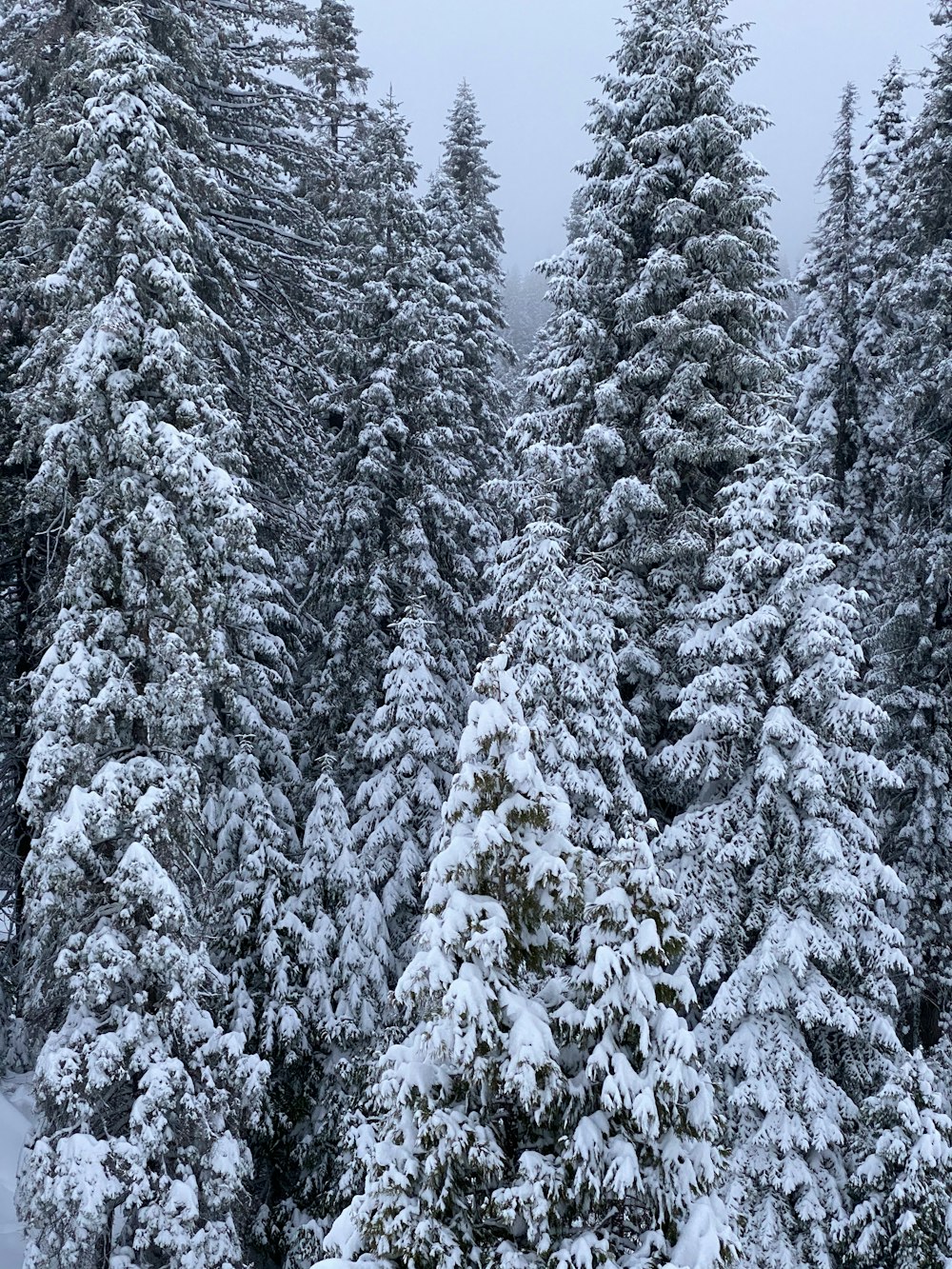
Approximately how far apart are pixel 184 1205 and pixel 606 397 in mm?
12095

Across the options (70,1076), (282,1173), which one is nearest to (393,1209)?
(70,1076)

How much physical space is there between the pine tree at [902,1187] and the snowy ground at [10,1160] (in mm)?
10700

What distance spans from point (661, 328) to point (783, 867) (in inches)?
318

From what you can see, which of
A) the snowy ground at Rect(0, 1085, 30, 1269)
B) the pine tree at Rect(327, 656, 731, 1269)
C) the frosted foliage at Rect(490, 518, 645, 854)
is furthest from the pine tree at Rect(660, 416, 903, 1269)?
the snowy ground at Rect(0, 1085, 30, 1269)

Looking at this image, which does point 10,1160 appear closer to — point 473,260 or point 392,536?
point 392,536

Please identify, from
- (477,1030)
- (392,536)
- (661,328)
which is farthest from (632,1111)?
(392,536)

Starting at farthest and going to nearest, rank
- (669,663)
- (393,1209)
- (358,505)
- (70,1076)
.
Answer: (358,505), (669,663), (70,1076), (393,1209)

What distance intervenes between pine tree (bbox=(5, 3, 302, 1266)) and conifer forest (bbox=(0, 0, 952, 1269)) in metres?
0.06

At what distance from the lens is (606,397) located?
47.5 feet

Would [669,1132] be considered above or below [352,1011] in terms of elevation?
above

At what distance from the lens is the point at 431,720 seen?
1630 centimetres

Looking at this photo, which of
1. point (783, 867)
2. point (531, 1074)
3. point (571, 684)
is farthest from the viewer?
point (783, 867)

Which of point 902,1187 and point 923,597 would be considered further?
point 923,597

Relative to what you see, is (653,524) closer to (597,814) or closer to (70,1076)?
(597,814)
